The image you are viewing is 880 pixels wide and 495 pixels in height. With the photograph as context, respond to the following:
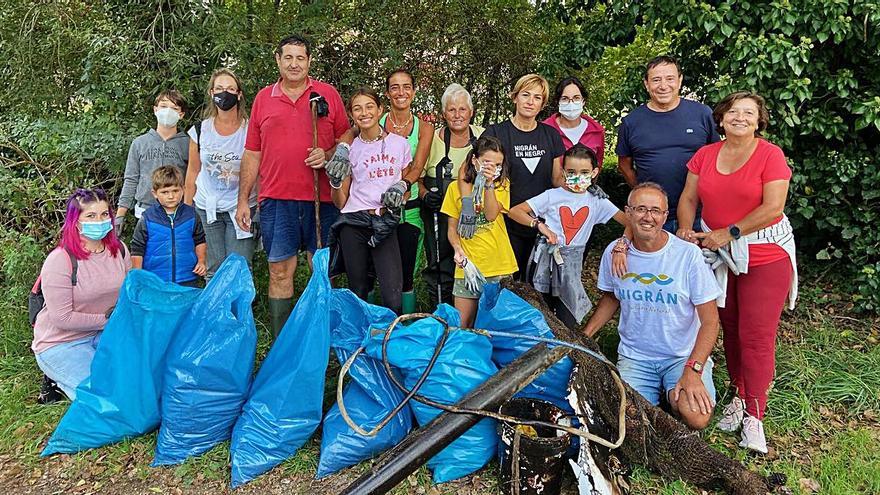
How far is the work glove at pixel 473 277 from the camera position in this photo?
3514 millimetres

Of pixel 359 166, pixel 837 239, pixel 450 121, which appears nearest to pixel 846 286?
pixel 837 239

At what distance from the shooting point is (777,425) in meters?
3.43

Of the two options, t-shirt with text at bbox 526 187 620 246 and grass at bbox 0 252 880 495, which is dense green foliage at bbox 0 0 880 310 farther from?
t-shirt with text at bbox 526 187 620 246

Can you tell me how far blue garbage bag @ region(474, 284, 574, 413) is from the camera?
302 centimetres

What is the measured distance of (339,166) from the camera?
3506mm

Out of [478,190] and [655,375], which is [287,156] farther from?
[655,375]

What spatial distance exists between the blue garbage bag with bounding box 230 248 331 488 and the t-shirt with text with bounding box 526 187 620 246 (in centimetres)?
130

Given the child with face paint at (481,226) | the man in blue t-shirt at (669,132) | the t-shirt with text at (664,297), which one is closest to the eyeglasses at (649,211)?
the t-shirt with text at (664,297)

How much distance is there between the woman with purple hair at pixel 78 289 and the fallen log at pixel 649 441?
2.55 metres

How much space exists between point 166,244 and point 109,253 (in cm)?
31

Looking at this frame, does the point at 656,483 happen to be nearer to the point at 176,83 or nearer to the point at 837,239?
the point at 837,239

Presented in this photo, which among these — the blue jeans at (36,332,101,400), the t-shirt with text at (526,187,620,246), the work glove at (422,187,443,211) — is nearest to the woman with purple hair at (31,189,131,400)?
the blue jeans at (36,332,101,400)

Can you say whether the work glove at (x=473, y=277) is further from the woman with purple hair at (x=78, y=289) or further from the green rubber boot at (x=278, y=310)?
the woman with purple hair at (x=78, y=289)

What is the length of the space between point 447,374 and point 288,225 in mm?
1518
